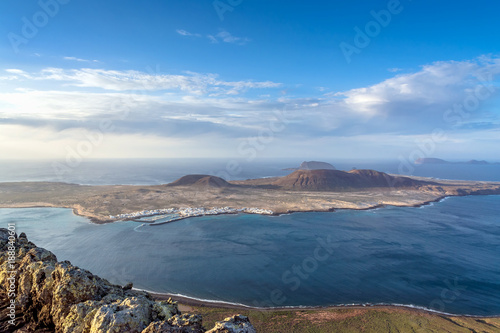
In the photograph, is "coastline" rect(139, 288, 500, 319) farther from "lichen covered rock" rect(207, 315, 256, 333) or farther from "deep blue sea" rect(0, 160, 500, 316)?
"lichen covered rock" rect(207, 315, 256, 333)

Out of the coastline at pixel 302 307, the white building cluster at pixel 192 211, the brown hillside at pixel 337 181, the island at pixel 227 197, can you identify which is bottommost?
the coastline at pixel 302 307

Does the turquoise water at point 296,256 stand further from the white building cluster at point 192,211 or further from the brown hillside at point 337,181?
the brown hillside at point 337,181

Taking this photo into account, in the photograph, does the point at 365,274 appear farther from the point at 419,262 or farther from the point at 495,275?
the point at 495,275

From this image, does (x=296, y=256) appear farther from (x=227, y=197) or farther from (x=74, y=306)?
(x=227, y=197)

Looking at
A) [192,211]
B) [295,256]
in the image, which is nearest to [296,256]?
[295,256]

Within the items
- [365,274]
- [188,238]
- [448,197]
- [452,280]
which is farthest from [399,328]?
[448,197]

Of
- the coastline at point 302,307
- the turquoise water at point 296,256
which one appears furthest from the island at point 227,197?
→ the coastline at point 302,307
